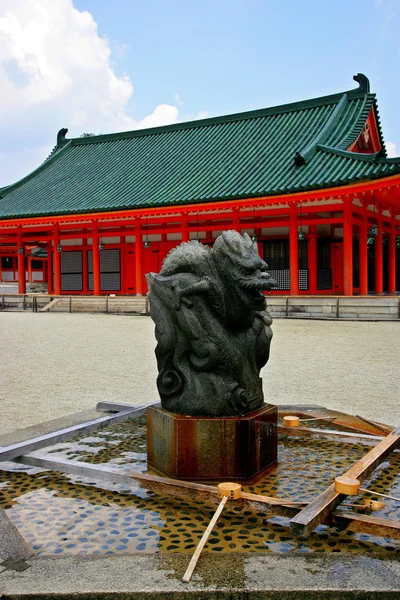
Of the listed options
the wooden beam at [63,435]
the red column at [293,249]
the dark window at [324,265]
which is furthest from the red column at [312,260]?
the wooden beam at [63,435]

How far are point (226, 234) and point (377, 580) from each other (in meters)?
2.13

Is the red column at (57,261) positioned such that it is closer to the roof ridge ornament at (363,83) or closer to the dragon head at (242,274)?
the roof ridge ornament at (363,83)

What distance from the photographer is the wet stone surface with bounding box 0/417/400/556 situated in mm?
2549

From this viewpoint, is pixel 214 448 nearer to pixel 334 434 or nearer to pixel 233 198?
pixel 334 434

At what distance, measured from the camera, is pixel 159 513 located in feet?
9.60

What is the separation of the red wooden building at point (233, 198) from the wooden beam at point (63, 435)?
11048mm

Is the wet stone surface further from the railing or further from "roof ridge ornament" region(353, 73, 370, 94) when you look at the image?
"roof ridge ornament" region(353, 73, 370, 94)

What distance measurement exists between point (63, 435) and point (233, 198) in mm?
13311

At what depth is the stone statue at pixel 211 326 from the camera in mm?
3406

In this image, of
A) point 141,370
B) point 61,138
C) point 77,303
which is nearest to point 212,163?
point 77,303

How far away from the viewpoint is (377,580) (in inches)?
84.7

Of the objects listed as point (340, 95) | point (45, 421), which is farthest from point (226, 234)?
point (340, 95)

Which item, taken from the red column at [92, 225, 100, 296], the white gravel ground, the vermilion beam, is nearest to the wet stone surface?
the white gravel ground

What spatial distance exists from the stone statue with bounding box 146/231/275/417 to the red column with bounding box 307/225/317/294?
14928 mm
